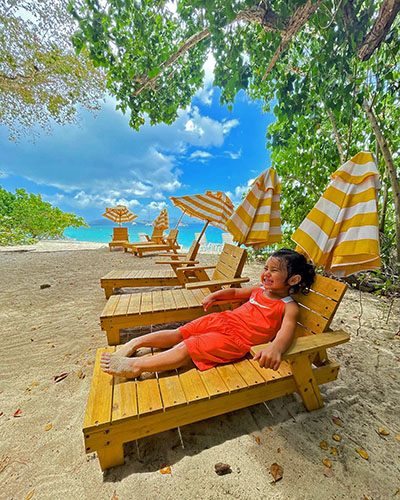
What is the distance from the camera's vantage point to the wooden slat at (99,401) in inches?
49.4

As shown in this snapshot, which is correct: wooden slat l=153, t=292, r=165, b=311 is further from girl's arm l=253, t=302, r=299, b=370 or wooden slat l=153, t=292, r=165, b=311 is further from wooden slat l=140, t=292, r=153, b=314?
girl's arm l=253, t=302, r=299, b=370

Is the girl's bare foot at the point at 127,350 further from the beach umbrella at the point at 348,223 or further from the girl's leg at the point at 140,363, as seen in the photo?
the beach umbrella at the point at 348,223

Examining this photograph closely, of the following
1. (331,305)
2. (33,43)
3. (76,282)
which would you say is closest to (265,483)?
(331,305)

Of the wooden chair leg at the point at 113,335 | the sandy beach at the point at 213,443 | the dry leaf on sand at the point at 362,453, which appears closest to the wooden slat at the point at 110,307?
the wooden chair leg at the point at 113,335

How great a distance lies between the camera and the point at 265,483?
129 centimetres

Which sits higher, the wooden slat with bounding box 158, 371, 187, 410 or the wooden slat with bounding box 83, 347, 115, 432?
the wooden slat with bounding box 158, 371, 187, 410

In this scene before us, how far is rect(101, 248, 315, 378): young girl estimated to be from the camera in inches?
66.2

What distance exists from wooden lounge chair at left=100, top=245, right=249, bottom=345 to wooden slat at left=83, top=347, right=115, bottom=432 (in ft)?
2.79

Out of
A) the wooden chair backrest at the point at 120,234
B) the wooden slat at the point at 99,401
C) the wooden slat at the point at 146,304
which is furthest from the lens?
the wooden chair backrest at the point at 120,234

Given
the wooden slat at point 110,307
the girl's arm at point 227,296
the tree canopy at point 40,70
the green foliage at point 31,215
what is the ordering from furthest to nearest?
the green foliage at point 31,215 < the tree canopy at point 40,70 < the wooden slat at point 110,307 < the girl's arm at point 227,296

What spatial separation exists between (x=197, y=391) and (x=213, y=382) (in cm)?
A: 15

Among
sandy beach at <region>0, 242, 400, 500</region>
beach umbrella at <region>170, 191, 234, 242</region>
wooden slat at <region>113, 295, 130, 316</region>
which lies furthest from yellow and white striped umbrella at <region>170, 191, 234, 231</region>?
sandy beach at <region>0, 242, 400, 500</region>

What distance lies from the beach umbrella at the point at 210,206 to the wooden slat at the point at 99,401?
141 inches

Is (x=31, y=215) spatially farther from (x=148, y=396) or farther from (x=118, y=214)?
(x=148, y=396)
